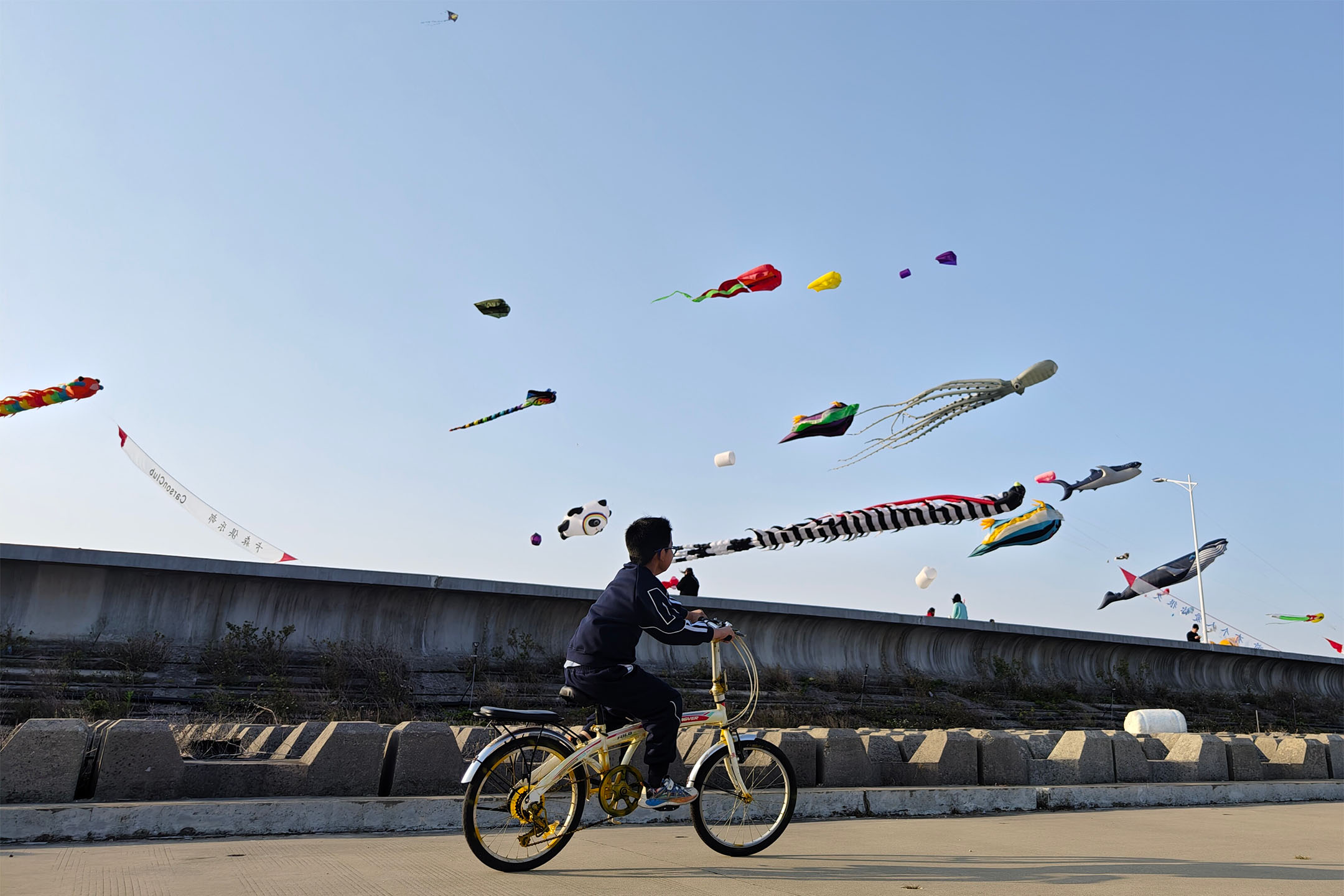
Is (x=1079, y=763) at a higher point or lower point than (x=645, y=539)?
lower

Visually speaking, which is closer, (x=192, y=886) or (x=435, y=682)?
(x=192, y=886)

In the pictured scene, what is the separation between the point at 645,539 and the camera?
17.1 ft

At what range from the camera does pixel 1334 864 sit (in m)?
5.24

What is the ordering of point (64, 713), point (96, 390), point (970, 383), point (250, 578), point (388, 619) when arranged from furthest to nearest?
point (970, 383) → point (96, 390) → point (388, 619) → point (250, 578) → point (64, 713)

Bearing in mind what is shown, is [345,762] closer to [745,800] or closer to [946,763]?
[745,800]

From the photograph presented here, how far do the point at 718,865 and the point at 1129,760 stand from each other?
239 inches

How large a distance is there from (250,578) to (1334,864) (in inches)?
523

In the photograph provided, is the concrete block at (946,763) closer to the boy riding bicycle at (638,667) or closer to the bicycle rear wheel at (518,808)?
the boy riding bicycle at (638,667)

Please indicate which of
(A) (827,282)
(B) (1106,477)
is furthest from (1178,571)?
(A) (827,282)

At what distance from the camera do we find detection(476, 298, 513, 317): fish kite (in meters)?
16.8

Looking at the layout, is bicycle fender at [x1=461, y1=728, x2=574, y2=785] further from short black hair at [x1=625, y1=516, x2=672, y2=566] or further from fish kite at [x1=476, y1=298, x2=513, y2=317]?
fish kite at [x1=476, y1=298, x2=513, y2=317]

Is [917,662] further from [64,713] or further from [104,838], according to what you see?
[104,838]

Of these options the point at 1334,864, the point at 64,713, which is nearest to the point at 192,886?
the point at 1334,864

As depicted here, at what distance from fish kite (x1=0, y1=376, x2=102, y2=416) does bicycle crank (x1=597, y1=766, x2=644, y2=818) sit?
18553 mm
